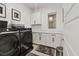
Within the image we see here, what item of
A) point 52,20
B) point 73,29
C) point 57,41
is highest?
point 52,20

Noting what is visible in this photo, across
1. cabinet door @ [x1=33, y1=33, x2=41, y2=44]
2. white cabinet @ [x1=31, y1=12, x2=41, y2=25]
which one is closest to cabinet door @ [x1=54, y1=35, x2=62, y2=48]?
cabinet door @ [x1=33, y1=33, x2=41, y2=44]

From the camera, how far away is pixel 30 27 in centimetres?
148

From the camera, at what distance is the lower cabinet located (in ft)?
5.02

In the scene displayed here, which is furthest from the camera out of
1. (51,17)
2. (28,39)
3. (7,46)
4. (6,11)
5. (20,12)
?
(28,39)

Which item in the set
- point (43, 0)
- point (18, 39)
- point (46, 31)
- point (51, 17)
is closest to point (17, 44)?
point (18, 39)

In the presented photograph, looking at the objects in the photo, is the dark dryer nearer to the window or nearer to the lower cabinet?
the lower cabinet

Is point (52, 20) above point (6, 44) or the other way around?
above

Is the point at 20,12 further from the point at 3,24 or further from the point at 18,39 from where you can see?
the point at 18,39

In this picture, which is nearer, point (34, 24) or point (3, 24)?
point (3, 24)

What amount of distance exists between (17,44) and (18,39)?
0.10 metres

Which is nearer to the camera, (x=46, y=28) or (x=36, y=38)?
(x=36, y=38)

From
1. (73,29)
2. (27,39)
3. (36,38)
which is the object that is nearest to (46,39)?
(36,38)

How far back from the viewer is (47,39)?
163 centimetres

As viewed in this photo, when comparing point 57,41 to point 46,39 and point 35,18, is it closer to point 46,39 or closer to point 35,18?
point 46,39
